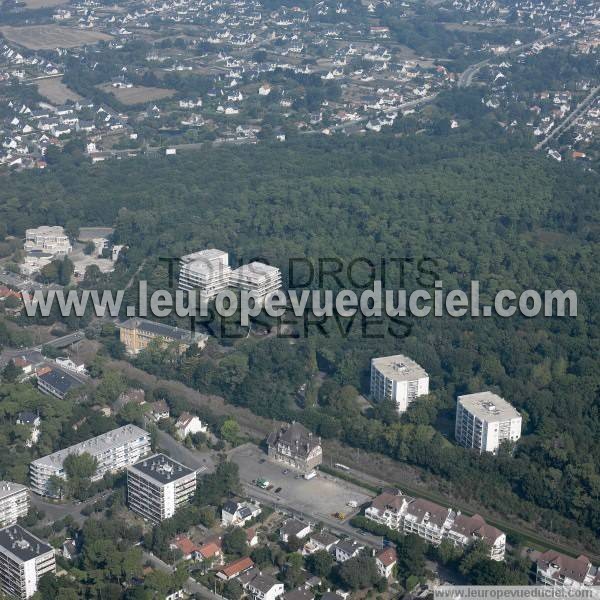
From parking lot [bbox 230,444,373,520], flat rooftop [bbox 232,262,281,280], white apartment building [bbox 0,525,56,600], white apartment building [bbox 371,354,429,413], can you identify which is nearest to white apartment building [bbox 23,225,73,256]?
flat rooftop [bbox 232,262,281,280]

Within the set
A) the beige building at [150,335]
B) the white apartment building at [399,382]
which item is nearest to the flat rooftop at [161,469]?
the white apartment building at [399,382]

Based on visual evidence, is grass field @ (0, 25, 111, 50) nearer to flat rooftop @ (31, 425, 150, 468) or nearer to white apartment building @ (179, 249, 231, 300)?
white apartment building @ (179, 249, 231, 300)

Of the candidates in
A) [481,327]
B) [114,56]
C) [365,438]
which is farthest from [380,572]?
[114,56]

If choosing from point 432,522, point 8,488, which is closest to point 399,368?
point 432,522

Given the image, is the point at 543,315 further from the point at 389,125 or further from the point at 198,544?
the point at 389,125

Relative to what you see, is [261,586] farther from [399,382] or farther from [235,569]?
[399,382]

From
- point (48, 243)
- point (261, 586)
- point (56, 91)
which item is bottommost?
point (56, 91)
